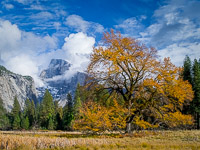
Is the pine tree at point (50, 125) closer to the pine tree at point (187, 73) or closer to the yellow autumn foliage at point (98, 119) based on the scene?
the pine tree at point (187, 73)

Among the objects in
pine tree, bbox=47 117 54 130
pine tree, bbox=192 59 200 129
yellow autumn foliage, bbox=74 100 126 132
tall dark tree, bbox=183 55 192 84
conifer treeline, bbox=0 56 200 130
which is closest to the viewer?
yellow autumn foliage, bbox=74 100 126 132

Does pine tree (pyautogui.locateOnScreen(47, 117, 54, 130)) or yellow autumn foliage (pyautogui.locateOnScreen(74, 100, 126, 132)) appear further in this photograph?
pine tree (pyautogui.locateOnScreen(47, 117, 54, 130))

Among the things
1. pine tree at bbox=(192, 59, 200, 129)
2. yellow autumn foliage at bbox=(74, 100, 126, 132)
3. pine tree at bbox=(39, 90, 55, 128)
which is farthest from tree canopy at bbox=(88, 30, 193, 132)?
pine tree at bbox=(39, 90, 55, 128)

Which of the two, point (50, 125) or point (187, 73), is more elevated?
point (187, 73)

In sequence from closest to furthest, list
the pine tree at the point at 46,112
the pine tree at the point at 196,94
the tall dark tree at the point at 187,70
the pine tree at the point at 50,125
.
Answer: the pine tree at the point at 196,94 → the tall dark tree at the point at 187,70 → the pine tree at the point at 50,125 → the pine tree at the point at 46,112

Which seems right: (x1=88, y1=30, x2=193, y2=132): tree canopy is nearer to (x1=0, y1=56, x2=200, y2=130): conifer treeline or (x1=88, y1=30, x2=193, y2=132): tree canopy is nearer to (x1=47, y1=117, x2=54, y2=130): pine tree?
(x1=0, y1=56, x2=200, y2=130): conifer treeline

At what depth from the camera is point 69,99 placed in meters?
61.2

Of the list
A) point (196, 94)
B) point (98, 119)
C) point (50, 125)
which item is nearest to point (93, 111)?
point (98, 119)

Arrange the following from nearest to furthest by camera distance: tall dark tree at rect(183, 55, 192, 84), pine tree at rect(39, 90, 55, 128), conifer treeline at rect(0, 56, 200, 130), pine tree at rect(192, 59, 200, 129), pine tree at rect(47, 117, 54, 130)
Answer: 1. conifer treeline at rect(0, 56, 200, 130)
2. pine tree at rect(192, 59, 200, 129)
3. tall dark tree at rect(183, 55, 192, 84)
4. pine tree at rect(47, 117, 54, 130)
5. pine tree at rect(39, 90, 55, 128)

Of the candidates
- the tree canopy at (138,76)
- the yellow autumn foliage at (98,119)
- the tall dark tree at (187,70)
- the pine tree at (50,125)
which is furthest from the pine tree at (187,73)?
the pine tree at (50,125)

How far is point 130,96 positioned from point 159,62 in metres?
4.58

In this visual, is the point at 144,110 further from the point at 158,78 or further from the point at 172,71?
the point at 172,71

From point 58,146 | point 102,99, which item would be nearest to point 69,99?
point 102,99

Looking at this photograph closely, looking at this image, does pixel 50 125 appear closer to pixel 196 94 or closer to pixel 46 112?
pixel 46 112
